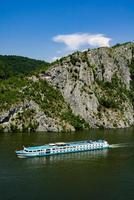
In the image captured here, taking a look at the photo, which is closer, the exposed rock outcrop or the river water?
the river water

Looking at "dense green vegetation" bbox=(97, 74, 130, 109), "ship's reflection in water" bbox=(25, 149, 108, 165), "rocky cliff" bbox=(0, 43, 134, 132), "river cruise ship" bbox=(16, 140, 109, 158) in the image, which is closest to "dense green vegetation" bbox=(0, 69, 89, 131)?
"rocky cliff" bbox=(0, 43, 134, 132)

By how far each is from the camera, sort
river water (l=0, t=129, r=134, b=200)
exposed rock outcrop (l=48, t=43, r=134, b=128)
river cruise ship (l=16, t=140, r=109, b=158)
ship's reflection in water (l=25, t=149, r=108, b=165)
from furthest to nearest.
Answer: exposed rock outcrop (l=48, t=43, r=134, b=128) < river cruise ship (l=16, t=140, r=109, b=158) < ship's reflection in water (l=25, t=149, r=108, b=165) < river water (l=0, t=129, r=134, b=200)

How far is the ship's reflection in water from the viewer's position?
88.2 metres

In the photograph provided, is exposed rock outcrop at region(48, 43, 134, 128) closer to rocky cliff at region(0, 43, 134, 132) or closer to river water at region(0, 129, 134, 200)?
rocky cliff at region(0, 43, 134, 132)

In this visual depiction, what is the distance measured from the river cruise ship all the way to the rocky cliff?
3780 centimetres

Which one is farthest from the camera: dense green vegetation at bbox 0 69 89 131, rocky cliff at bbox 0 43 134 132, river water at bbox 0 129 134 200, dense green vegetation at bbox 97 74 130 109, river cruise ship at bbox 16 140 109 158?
dense green vegetation at bbox 97 74 130 109

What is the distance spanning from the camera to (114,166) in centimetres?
8175

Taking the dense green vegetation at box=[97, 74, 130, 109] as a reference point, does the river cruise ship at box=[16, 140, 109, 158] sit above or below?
below

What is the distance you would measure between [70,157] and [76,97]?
2708 inches

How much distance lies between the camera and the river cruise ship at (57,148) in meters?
91.6

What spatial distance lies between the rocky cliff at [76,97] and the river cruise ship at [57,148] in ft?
124

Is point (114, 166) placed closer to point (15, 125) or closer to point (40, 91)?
point (15, 125)

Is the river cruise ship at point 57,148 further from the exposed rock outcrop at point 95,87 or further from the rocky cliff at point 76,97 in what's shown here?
the exposed rock outcrop at point 95,87

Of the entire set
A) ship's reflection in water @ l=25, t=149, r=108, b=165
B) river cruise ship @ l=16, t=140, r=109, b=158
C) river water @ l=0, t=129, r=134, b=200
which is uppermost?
river cruise ship @ l=16, t=140, r=109, b=158
